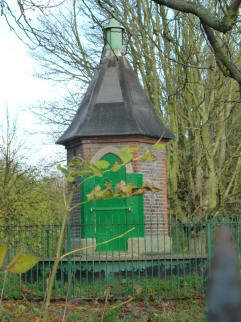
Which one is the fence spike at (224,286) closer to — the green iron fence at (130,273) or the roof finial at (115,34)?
the green iron fence at (130,273)

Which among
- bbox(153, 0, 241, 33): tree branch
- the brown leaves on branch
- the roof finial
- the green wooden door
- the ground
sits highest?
the roof finial

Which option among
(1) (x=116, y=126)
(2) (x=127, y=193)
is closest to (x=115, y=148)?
(1) (x=116, y=126)

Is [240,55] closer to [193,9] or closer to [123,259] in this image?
[123,259]

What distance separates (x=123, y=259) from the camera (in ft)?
33.2

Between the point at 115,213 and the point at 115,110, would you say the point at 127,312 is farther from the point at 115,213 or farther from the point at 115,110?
the point at 115,110

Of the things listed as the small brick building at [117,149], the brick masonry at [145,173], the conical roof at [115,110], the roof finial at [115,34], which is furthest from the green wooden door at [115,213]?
the roof finial at [115,34]

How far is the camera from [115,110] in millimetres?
12258

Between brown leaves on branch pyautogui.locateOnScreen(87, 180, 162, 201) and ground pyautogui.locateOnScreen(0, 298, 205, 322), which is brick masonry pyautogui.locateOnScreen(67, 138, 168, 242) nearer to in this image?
ground pyautogui.locateOnScreen(0, 298, 205, 322)

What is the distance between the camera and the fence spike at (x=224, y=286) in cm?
43

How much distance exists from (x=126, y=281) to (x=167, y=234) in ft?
8.19

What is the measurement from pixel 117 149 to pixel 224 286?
1134 cm

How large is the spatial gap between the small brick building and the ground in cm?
231

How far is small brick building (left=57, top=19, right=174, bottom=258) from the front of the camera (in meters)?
11.5

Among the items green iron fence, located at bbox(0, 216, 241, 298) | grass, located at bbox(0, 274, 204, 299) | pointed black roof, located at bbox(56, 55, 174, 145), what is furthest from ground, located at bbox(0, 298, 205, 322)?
pointed black roof, located at bbox(56, 55, 174, 145)
